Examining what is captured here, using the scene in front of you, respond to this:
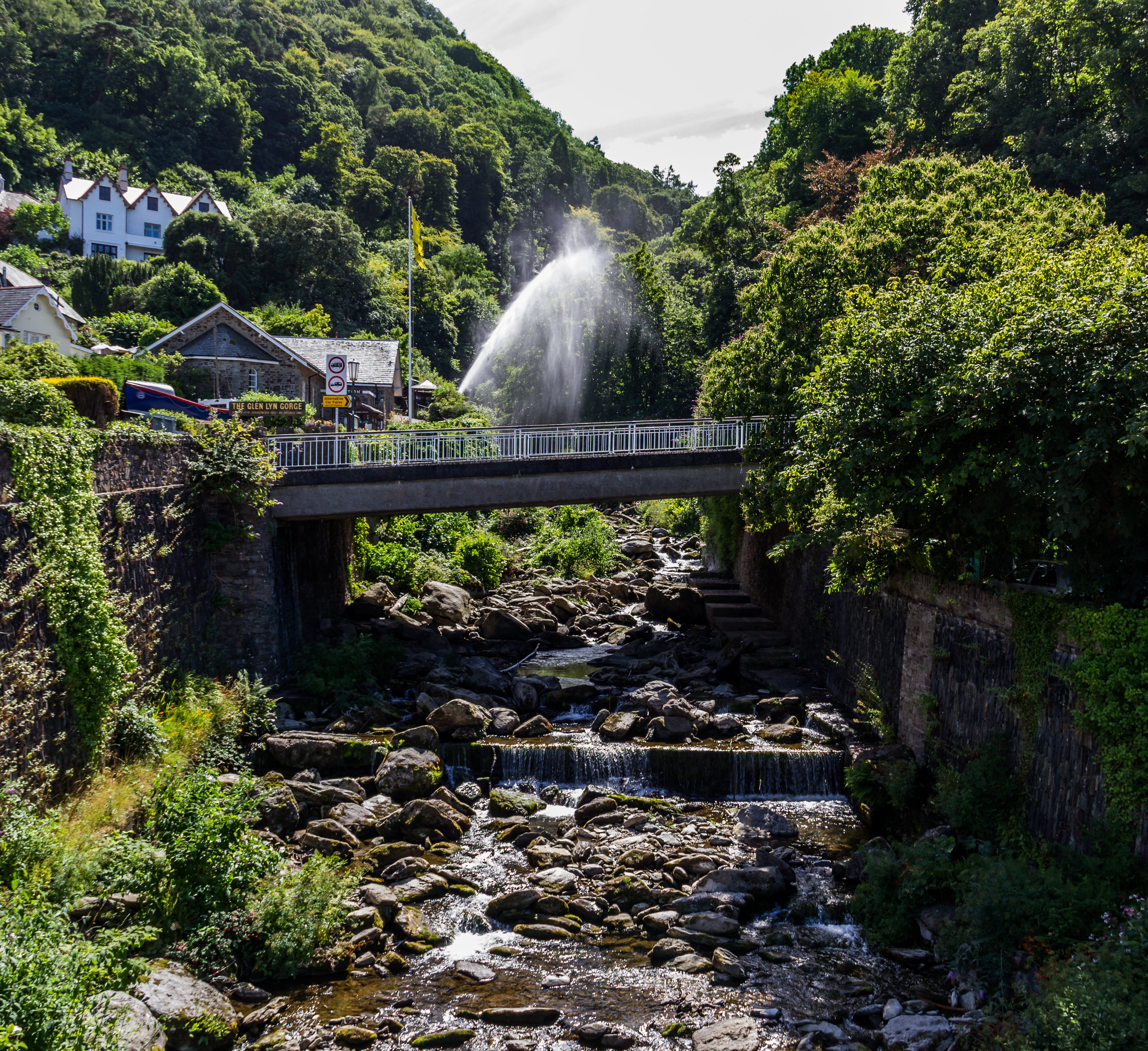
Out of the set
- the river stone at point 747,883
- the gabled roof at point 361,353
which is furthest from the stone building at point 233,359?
the river stone at point 747,883

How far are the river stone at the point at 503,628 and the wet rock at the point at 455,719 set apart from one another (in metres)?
8.82

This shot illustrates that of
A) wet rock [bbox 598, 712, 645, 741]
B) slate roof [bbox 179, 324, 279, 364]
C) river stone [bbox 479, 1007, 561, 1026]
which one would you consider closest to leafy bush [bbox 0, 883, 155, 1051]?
river stone [bbox 479, 1007, 561, 1026]

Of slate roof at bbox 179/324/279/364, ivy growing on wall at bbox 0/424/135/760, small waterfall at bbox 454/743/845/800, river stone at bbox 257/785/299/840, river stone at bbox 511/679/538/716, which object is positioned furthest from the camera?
slate roof at bbox 179/324/279/364

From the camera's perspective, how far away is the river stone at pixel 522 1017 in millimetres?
10227

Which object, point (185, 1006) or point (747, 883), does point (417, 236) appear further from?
point (185, 1006)

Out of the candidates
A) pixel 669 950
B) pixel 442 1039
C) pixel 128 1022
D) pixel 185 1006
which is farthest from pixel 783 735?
pixel 128 1022

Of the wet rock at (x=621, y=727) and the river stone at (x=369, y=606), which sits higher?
the river stone at (x=369, y=606)

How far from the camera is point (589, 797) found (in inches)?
661

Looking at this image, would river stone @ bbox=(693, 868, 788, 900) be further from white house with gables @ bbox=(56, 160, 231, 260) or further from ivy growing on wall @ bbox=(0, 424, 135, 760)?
white house with gables @ bbox=(56, 160, 231, 260)

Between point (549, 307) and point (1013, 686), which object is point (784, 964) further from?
point (549, 307)

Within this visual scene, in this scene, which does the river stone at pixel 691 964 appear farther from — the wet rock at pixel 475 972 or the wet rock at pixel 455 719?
the wet rock at pixel 455 719

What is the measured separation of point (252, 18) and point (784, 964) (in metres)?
139

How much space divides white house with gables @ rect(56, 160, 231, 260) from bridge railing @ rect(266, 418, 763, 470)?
61434mm

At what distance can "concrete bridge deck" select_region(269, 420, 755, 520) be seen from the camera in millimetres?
22953
